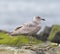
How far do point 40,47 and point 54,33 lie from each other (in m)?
2.52

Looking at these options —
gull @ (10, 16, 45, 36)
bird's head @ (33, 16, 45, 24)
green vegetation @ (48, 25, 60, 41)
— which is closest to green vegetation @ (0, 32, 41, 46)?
gull @ (10, 16, 45, 36)

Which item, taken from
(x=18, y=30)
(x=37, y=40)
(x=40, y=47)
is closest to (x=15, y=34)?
(x=18, y=30)

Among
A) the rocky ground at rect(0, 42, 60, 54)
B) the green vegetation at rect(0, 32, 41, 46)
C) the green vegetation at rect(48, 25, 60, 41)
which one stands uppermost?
the green vegetation at rect(48, 25, 60, 41)

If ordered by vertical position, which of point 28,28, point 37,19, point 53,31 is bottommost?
point 53,31

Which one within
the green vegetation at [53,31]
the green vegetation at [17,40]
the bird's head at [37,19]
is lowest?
the green vegetation at [17,40]

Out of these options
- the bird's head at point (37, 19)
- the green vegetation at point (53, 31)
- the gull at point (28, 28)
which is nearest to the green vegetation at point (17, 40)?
the gull at point (28, 28)

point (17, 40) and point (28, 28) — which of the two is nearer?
point (17, 40)

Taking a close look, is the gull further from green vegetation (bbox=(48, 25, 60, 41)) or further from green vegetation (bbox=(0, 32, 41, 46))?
green vegetation (bbox=(48, 25, 60, 41))

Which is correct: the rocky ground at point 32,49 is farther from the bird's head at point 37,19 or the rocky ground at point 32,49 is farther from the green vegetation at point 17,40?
the bird's head at point 37,19

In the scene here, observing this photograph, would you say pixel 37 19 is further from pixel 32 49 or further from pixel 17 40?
pixel 32 49

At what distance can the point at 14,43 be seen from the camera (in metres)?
12.6

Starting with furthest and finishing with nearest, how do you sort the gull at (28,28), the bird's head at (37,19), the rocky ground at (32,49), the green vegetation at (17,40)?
the bird's head at (37,19), the gull at (28,28), the green vegetation at (17,40), the rocky ground at (32,49)

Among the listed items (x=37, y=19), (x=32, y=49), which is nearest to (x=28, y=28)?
(x=37, y=19)

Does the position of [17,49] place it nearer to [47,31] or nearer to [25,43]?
[25,43]
